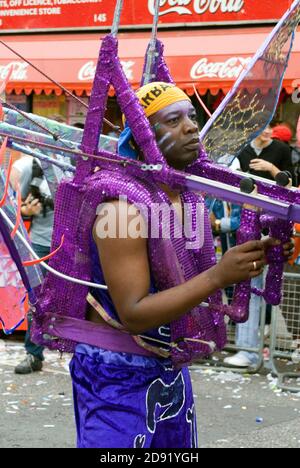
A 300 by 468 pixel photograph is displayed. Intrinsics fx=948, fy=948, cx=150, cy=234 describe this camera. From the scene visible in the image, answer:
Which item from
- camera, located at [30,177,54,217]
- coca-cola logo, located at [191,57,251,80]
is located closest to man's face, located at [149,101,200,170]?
camera, located at [30,177,54,217]

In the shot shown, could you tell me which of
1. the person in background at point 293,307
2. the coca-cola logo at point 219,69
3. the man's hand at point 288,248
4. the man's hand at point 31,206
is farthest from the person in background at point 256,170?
the man's hand at point 288,248

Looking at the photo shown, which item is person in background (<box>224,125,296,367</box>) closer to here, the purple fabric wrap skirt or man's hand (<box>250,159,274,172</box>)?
man's hand (<box>250,159,274,172</box>)

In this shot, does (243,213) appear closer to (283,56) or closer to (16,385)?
(283,56)

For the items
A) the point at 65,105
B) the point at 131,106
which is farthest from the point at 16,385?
the point at 65,105

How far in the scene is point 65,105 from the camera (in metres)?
13.1

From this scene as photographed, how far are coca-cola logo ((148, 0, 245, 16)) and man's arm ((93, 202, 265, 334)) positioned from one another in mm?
9848

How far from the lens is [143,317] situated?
2.86 metres

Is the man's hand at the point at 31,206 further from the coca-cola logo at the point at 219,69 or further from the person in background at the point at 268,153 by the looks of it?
the coca-cola logo at the point at 219,69

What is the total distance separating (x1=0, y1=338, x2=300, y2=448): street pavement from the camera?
5.62 meters

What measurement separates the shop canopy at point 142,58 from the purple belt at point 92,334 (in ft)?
24.0

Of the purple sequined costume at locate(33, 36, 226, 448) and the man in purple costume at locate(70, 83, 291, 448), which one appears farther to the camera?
the purple sequined costume at locate(33, 36, 226, 448)

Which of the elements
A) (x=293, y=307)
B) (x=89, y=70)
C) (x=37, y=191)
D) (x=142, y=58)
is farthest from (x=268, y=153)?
(x=89, y=70)

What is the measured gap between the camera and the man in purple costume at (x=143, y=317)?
2.84 m

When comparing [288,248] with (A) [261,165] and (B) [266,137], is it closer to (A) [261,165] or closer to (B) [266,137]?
(A) [261,165]
